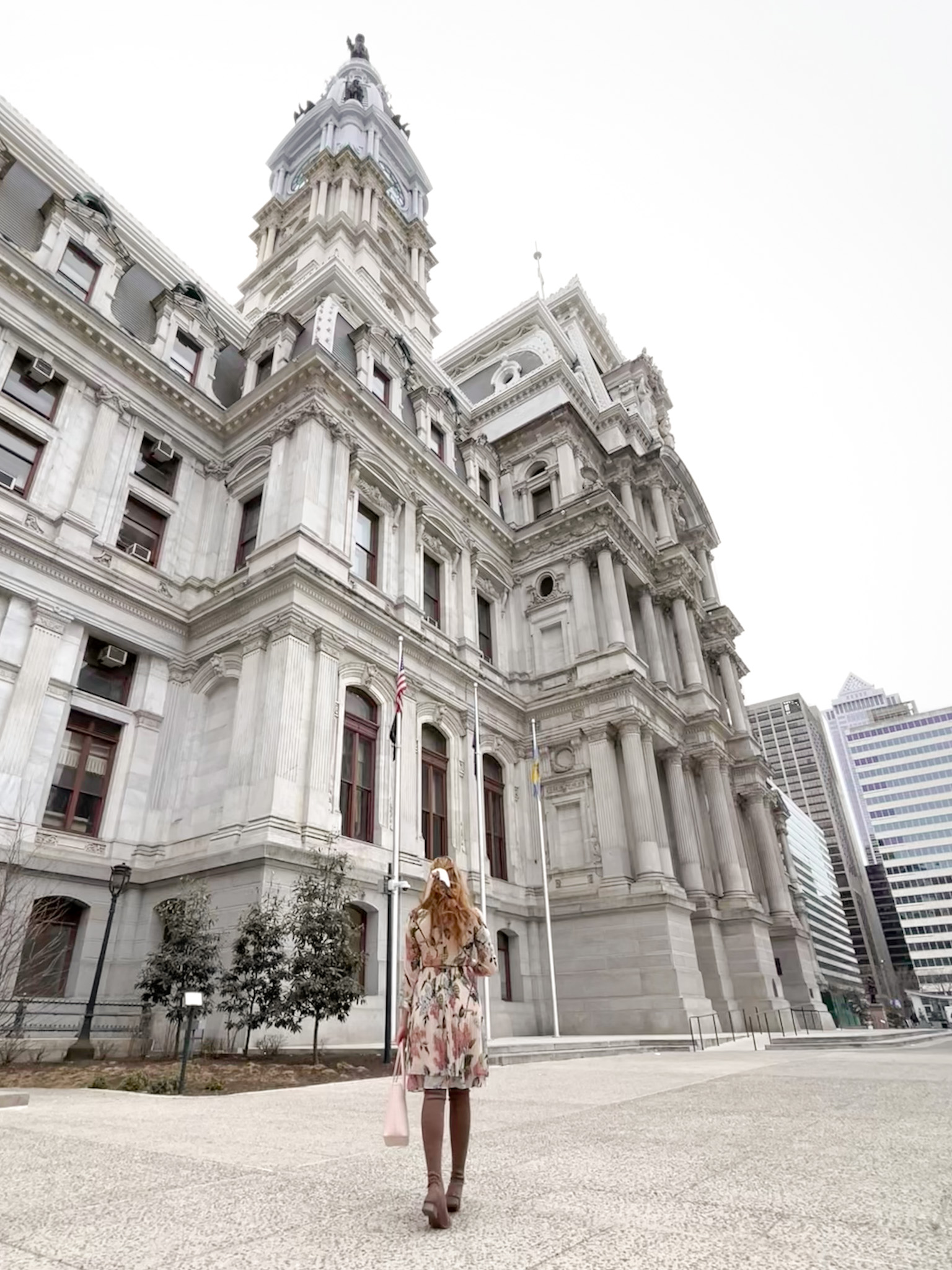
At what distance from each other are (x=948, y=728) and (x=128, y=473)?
163 meters

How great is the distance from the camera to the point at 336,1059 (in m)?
13.7

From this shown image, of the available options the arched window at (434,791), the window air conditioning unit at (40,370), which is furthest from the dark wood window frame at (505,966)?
the window air conditioning unit at (40,370)

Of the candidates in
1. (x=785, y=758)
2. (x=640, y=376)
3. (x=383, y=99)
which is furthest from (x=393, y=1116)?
(x=785, y=758)

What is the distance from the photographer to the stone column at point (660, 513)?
119ft

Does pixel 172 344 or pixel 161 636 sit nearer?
pixel 161 636

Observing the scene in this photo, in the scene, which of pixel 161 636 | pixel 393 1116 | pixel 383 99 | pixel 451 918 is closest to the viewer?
pixel 393 1116

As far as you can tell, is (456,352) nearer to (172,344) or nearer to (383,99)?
(172,344)

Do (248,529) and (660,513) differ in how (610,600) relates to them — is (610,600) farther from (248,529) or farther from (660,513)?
(248,529)

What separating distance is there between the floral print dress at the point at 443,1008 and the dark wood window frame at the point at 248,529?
20.5 meters

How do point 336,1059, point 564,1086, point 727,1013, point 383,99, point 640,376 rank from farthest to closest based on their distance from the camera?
point 383,99, point 640,376, point 727,1013, point 336,1059, point 564,1086

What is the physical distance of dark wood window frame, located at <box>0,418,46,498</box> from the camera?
64.5 ft

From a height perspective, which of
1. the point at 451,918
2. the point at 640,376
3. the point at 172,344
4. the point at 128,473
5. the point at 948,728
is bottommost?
the point at 451,918

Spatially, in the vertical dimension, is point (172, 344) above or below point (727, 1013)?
Answer: above

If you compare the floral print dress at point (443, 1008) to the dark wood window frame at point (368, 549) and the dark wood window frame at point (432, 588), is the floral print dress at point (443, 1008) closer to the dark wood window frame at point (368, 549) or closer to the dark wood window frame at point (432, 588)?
the dark wood window frame at point (368, 549)
